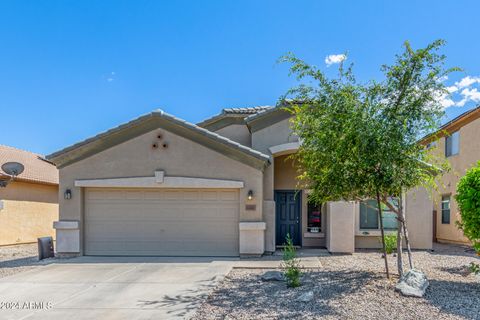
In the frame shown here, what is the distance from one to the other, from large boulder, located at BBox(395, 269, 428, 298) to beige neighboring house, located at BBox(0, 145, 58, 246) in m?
15.8

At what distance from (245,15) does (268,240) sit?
9051 millimetres

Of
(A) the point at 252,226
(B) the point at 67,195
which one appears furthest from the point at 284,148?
(B) the point at 67,195

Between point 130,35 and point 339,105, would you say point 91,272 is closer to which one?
point 339,105

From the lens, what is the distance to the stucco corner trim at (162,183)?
12648 mm

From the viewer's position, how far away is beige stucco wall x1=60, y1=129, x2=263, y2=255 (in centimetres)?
1273

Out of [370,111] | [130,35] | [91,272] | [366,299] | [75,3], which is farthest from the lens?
[130,35]

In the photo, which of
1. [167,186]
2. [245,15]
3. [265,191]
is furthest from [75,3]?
[265,191]

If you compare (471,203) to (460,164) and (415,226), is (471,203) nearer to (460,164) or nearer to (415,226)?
(415,226)

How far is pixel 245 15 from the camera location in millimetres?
15344

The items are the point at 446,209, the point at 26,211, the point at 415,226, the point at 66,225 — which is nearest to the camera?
the point at 66,225

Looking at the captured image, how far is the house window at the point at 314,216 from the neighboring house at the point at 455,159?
5141mm

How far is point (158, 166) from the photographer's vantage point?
12859 millimetres

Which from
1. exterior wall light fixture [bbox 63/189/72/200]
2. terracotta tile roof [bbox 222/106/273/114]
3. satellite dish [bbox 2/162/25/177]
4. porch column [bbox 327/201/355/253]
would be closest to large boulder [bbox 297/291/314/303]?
porch column [bbox 327/201/355/253]

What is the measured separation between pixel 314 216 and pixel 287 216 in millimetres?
1151
